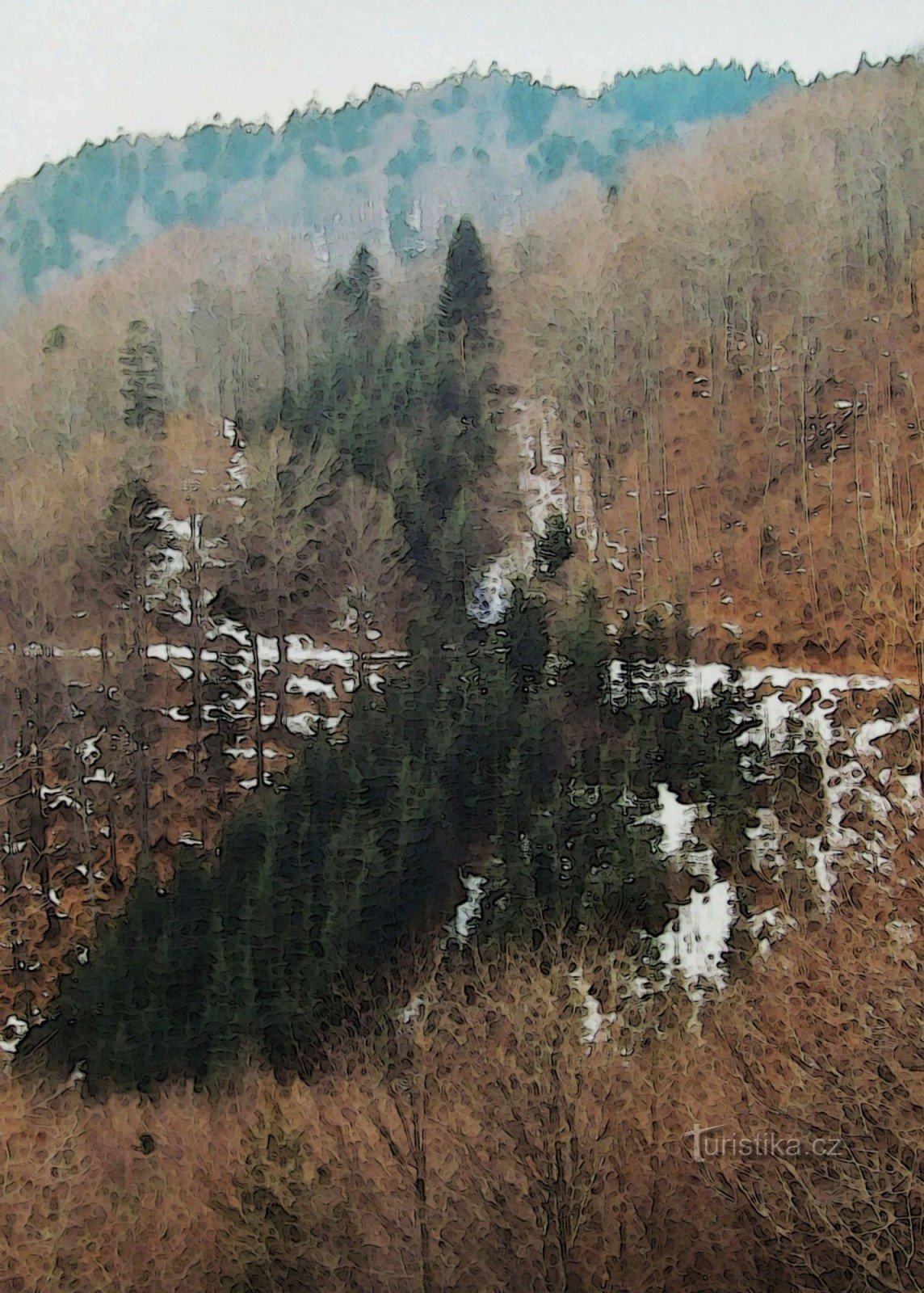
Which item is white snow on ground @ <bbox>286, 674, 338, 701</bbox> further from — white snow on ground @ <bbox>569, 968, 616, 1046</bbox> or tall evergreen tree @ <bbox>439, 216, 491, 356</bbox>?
tall evergreen tree @ <bbox>439, 216, 491, 356</bbox>

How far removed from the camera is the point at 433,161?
39.0 meters

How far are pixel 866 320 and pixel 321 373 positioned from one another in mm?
11325

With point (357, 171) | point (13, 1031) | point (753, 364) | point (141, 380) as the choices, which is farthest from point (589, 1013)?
point (357, 171)

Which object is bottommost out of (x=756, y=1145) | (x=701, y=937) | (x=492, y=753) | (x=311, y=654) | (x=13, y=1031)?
(x=13, y=1031)

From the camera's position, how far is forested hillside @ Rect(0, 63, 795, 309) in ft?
110

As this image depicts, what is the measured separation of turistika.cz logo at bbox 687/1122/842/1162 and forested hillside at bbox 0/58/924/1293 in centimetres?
6

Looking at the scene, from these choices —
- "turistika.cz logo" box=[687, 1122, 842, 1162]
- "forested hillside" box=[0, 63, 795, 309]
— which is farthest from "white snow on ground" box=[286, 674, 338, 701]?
"forested hillside" box=[0, 63, 795, 309]

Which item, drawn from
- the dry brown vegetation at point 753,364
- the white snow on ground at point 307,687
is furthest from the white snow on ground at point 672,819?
the white snow on ground at point 307,687

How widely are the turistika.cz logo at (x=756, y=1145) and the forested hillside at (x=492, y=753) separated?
0.06 metres

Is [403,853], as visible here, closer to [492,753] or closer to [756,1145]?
[492,753]

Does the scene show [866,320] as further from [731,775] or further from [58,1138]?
[58,1138]

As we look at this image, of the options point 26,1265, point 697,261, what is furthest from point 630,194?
point 26,1265

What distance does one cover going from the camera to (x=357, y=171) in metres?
38.6

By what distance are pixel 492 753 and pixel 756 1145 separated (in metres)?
7.05
